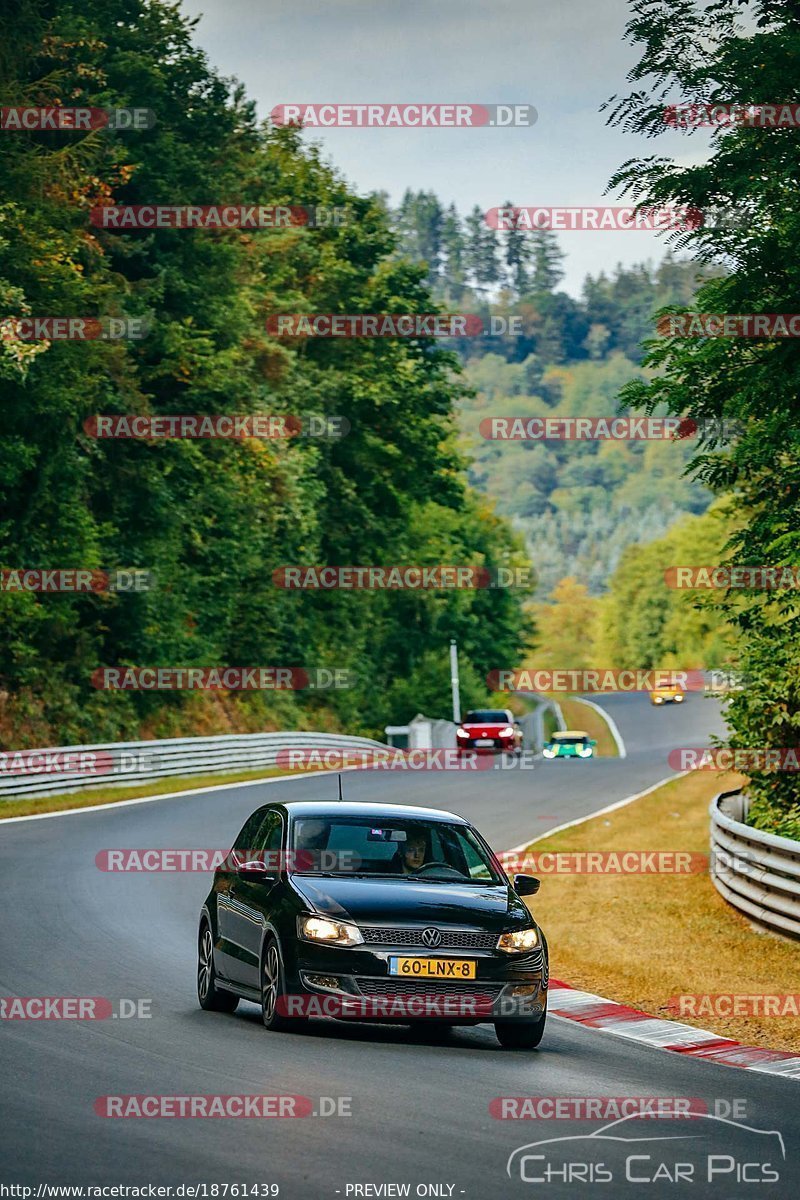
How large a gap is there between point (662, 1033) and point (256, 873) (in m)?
3.11

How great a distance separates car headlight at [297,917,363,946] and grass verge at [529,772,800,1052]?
3304mm

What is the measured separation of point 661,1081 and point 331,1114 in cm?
245

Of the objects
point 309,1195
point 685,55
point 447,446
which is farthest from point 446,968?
point 447,446

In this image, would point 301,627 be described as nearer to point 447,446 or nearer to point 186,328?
point 186,328

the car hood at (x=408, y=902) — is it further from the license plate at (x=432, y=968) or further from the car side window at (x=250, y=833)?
the car side window at (x=250, y=833)

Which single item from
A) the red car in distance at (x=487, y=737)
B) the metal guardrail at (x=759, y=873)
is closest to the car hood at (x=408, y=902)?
the metal guardrail at (x=759, y=873)

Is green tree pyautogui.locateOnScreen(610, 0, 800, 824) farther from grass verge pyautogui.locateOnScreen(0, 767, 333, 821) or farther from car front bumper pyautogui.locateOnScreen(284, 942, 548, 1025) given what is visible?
grass verge pyautogui.locateOnScreen(0, 767, 333, 821)

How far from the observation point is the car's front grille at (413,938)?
35.6 ft

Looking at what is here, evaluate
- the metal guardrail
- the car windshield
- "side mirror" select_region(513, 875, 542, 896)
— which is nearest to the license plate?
the car windshield

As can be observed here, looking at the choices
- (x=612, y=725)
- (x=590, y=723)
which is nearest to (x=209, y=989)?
(x=612, y=725)

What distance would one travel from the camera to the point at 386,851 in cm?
1194

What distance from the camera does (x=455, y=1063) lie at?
10.5 m

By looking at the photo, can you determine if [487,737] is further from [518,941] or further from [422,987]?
[422,987]

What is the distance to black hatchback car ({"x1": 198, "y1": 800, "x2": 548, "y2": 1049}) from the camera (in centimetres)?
1084
